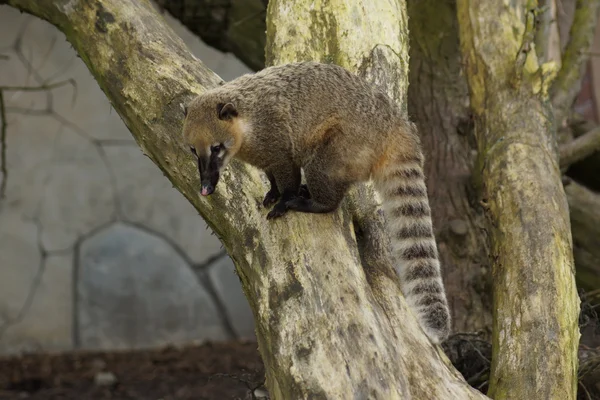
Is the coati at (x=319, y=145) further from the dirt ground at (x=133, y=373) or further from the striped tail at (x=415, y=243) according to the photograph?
the dirt ground at (x=133, y=373)

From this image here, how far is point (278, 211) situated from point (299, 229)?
0.44ft

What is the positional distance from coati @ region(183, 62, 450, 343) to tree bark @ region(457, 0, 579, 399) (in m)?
0.46

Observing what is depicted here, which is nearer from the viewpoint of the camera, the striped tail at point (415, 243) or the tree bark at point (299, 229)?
the tree bark at point (299, 229)

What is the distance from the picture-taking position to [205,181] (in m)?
3.29

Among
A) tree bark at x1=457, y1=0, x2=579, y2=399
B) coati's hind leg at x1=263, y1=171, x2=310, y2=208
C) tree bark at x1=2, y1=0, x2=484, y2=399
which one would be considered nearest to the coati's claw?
coati's hind leg at x1=263, y1=171, x2=310, y2=208

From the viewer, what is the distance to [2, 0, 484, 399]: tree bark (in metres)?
2.96

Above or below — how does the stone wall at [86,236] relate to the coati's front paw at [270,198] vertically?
below

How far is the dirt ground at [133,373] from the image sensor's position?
262 inches

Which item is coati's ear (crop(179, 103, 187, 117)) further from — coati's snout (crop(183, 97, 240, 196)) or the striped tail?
the striped tail

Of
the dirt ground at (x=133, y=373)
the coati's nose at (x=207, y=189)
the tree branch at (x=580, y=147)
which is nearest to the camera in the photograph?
the coati's nose at (x=207, y=189)

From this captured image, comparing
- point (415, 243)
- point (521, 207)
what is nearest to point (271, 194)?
point (415, 243)

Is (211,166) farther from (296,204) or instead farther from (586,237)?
(586,237)

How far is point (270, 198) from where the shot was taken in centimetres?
355

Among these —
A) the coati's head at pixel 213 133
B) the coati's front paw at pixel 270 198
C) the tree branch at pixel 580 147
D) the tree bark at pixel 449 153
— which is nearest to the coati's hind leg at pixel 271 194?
the coati's front paw at pixel 270 198
